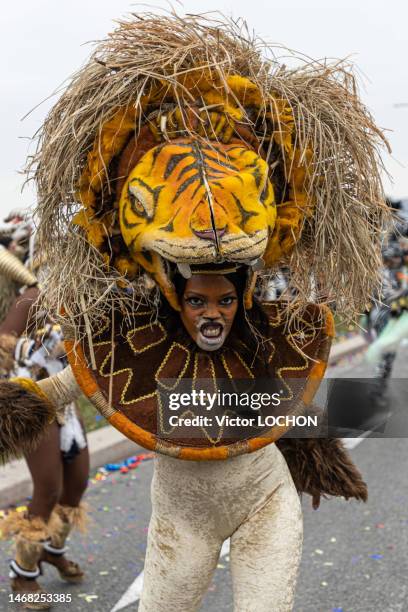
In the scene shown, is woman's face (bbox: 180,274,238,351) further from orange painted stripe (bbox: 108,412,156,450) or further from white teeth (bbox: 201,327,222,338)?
orange painted stripe (bbox: 108,412,156,450)

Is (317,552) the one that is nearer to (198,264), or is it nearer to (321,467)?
(321,467)

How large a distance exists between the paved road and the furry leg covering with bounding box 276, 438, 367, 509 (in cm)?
111

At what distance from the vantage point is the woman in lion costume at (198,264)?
2.50 meters

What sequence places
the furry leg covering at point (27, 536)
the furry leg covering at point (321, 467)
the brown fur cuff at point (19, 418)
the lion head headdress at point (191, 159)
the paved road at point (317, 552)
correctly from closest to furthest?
1. the lion head headdress at point (191, 159)
2. the brown fur cuff at point (19, 418)
3. the furry leg covering at point (321, 467)
4. the furry leg covering at point (27, 536)
5. the paved road at point (317, 552)

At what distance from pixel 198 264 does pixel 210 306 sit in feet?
0.47

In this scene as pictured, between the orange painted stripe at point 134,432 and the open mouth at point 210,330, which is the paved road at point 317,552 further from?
the open mouth at point 210,330

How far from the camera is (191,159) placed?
2434mm

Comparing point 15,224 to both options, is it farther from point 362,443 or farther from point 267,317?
point 362,443

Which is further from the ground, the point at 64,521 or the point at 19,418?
the point at 19,418

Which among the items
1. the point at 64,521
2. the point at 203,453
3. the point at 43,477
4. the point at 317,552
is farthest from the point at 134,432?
the point at 317,552

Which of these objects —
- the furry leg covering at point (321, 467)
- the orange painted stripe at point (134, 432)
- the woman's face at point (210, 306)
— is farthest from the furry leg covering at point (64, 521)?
the woman's face at point (210, 306)

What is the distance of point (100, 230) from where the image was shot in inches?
102

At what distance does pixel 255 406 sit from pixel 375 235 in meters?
0.70

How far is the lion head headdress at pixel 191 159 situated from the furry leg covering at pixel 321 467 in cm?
61
